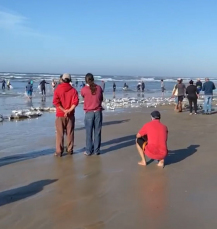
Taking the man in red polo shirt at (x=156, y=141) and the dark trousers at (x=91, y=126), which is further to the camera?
the dark trousers at (x=91, y=126)

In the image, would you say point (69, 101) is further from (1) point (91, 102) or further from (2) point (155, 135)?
(2) point (155, 135)

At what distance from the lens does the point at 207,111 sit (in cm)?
1608

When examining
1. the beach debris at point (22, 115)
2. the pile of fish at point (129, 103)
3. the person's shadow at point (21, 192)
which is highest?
the person's shadow at point (21, 192)

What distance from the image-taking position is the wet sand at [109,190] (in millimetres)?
3998

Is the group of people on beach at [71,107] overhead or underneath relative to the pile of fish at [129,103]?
overhead

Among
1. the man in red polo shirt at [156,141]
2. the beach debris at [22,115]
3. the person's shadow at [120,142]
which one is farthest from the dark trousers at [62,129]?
the beach debris at [22,115]

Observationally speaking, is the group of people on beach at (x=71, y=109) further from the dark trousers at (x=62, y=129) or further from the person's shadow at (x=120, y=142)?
the person's shadow at (x=120, y=142)

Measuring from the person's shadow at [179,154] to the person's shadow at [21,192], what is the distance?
255 centimetres

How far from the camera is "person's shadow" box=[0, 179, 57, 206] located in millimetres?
4680

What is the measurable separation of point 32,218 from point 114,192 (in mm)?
1328

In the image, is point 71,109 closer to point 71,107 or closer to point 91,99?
point 71,107

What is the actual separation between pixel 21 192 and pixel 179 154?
3756 mm

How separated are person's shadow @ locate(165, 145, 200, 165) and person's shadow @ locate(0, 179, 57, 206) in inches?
100

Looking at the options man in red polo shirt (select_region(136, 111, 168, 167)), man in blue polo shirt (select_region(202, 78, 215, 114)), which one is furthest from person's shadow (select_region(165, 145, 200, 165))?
man in blue polo shirt (select_region(202, 78, 215, 114))
